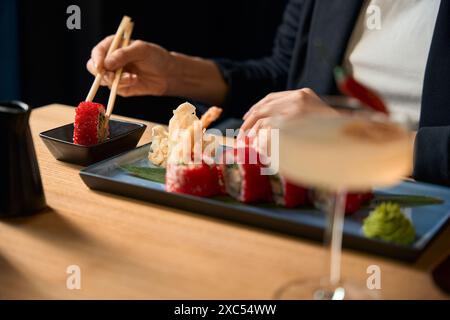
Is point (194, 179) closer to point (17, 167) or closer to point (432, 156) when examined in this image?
point (17, 167)

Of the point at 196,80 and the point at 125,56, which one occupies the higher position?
the point at 125,56

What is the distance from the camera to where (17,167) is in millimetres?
1044

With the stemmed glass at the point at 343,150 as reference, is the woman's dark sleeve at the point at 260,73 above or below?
below

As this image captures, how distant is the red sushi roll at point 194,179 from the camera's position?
1.09 m

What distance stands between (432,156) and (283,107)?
0.33m

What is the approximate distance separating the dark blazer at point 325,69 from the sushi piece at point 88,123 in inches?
23.6

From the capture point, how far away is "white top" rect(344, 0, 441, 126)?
1.69m

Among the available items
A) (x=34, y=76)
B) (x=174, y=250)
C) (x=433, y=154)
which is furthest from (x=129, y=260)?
(x=34, y=76)

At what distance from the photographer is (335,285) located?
87 centimetres

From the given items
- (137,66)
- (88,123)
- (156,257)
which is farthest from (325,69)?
(156,257)

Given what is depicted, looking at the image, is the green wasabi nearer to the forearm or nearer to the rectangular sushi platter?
the rectangular sushi platter

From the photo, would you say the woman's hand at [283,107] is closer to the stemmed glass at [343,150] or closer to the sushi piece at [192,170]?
the sushi piece at [192,170]

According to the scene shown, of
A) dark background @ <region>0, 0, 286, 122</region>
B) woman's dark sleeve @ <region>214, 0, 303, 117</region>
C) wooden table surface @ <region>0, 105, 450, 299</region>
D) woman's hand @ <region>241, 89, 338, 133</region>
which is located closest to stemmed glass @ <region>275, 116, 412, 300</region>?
wooden table surface @ <region>0, 105, 450, 299</region>

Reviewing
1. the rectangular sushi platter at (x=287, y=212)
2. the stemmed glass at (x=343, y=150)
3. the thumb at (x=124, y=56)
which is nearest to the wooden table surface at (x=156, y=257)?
the rectangular sushi platter at (x=287, y=212)
